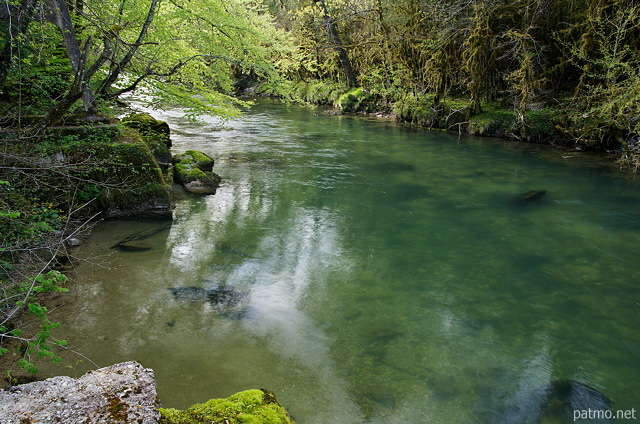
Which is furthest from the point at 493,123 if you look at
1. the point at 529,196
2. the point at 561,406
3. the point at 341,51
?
the point at 561,406

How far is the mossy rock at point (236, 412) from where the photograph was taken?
242 centimetres

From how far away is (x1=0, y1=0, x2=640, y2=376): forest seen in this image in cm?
507

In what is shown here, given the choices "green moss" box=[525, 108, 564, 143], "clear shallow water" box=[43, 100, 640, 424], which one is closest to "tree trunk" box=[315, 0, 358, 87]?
"green moss" box=[525, 108, 564, 143]

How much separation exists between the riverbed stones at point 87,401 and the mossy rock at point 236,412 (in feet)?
0.56

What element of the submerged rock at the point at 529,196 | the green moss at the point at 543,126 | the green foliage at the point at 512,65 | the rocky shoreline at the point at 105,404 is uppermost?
the green foliage at the point at 512,65

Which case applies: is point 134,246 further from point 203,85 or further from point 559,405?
point 559,405

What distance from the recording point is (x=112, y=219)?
27.6ft

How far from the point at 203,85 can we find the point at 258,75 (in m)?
2.65

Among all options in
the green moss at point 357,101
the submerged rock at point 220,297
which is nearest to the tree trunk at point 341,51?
the green moss at point 357,101

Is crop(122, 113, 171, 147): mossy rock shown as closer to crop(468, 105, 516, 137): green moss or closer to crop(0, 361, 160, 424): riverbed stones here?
crop(0, 361, 160, 424): riverbed stones

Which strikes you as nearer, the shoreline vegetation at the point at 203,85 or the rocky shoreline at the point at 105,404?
the rocky shoreline at the point at 105,404

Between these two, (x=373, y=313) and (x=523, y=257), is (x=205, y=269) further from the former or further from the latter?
(x=523, y=257)

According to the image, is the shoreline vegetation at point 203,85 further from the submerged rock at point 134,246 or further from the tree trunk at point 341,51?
the submerged rock at point 134,246

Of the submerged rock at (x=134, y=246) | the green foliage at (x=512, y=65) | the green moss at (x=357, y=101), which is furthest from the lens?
the green moss at (x=357, y=101)
